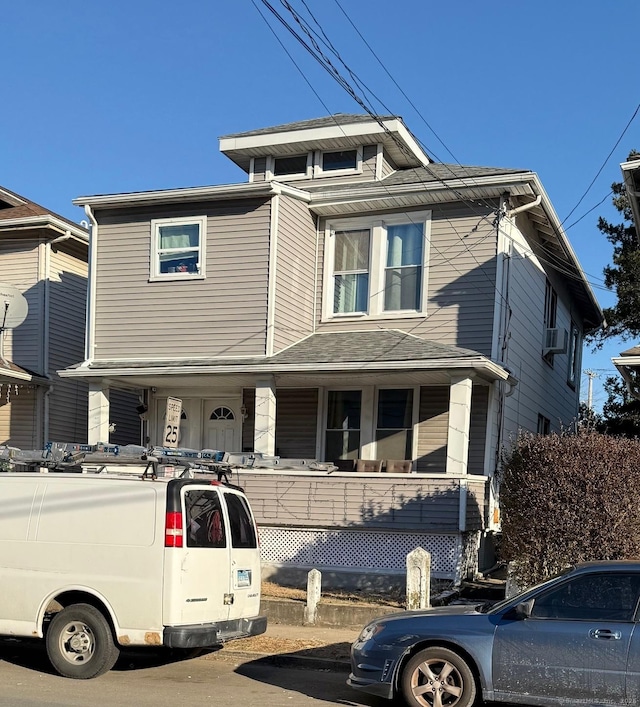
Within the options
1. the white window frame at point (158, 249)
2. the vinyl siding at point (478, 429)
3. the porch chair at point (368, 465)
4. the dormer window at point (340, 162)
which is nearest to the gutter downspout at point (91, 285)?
the white window frame at point (158, 249)

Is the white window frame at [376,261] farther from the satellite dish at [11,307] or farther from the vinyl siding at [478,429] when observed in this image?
the satellite dish at [11,307]

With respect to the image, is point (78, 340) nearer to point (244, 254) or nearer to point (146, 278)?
point (146, 278)

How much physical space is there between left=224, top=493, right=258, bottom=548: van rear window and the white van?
0.06 meters

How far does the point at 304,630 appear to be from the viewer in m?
11.1

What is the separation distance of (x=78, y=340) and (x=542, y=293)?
10.6 meters

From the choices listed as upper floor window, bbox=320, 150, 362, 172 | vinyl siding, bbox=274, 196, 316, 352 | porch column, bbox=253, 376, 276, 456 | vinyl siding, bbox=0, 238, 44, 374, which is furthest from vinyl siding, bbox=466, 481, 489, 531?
vinyl siding, bbox=0, 238, 44, 374

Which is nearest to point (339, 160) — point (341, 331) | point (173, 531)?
point (341, 331)

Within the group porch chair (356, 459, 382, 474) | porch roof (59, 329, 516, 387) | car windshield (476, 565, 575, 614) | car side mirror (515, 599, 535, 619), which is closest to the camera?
car side mirror (515, 599, 535, 619)

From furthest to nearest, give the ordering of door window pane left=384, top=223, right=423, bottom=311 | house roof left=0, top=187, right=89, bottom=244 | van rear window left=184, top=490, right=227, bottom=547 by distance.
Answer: house roof left=0, top=187, right=89, bottom=244 → door window pane left=384, top=223, right=423, bottom=311 → van rear window left=184, top=490, right=227, bottom=547

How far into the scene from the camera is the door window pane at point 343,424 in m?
16.3

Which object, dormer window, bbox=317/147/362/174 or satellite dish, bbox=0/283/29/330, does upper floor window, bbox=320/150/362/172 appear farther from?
satellite dish, bbox=0/283/29/330

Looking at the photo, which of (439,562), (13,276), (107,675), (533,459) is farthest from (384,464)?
(13,276)

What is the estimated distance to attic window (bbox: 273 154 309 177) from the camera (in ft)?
59.8

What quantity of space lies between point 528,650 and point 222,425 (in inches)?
438
